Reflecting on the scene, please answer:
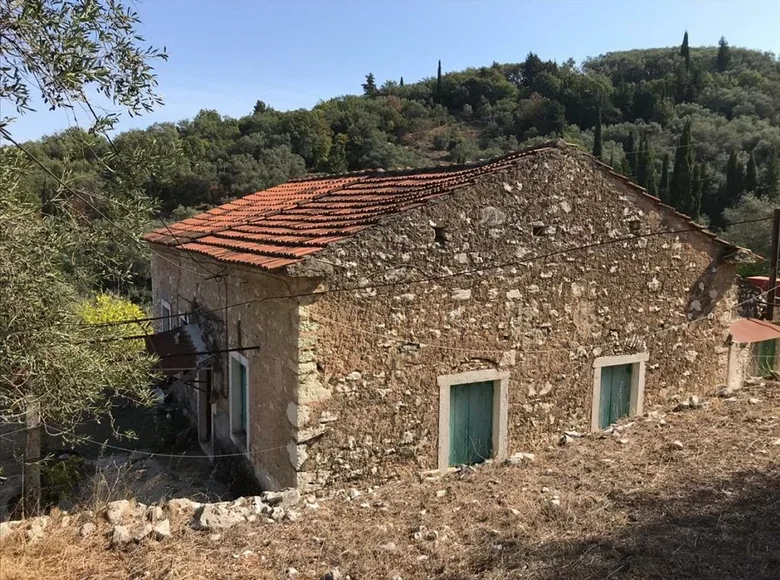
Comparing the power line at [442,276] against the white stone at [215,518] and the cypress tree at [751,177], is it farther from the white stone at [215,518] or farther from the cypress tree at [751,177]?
the cypress tree at [751,177]

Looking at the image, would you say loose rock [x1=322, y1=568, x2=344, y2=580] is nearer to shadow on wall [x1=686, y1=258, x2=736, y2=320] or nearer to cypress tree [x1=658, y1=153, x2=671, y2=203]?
shadow on wall [x1=686, y1=258, x2=736, y2=320]

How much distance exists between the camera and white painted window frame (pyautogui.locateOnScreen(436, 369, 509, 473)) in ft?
24.6

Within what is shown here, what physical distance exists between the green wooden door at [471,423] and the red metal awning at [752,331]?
5.15 meters

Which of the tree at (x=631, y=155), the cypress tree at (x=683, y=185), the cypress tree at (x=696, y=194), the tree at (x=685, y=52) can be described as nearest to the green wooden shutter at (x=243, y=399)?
the cypress tree at (x=683, y=185)

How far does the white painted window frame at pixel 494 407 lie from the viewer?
24.6 ft

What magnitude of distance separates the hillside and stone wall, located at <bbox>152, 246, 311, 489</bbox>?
44.1ft

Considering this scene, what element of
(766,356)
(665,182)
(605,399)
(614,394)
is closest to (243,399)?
(605,399)

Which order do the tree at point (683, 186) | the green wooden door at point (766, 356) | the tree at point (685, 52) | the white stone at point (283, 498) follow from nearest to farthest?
the white stone at point (283, 498) < the green wooden door at point (766, 356) < the tree at point (683, 186) < the tree at point (685, 52)

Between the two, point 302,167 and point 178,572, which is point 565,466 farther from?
point 302,167

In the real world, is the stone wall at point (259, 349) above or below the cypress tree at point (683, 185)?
below

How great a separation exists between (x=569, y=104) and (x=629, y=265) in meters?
49.4

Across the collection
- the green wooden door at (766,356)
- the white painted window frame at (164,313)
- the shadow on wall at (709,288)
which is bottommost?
the green wooden door at (766,356)

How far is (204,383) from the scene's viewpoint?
970 centimetres

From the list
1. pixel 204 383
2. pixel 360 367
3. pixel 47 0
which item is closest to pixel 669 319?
pixel 360 367
